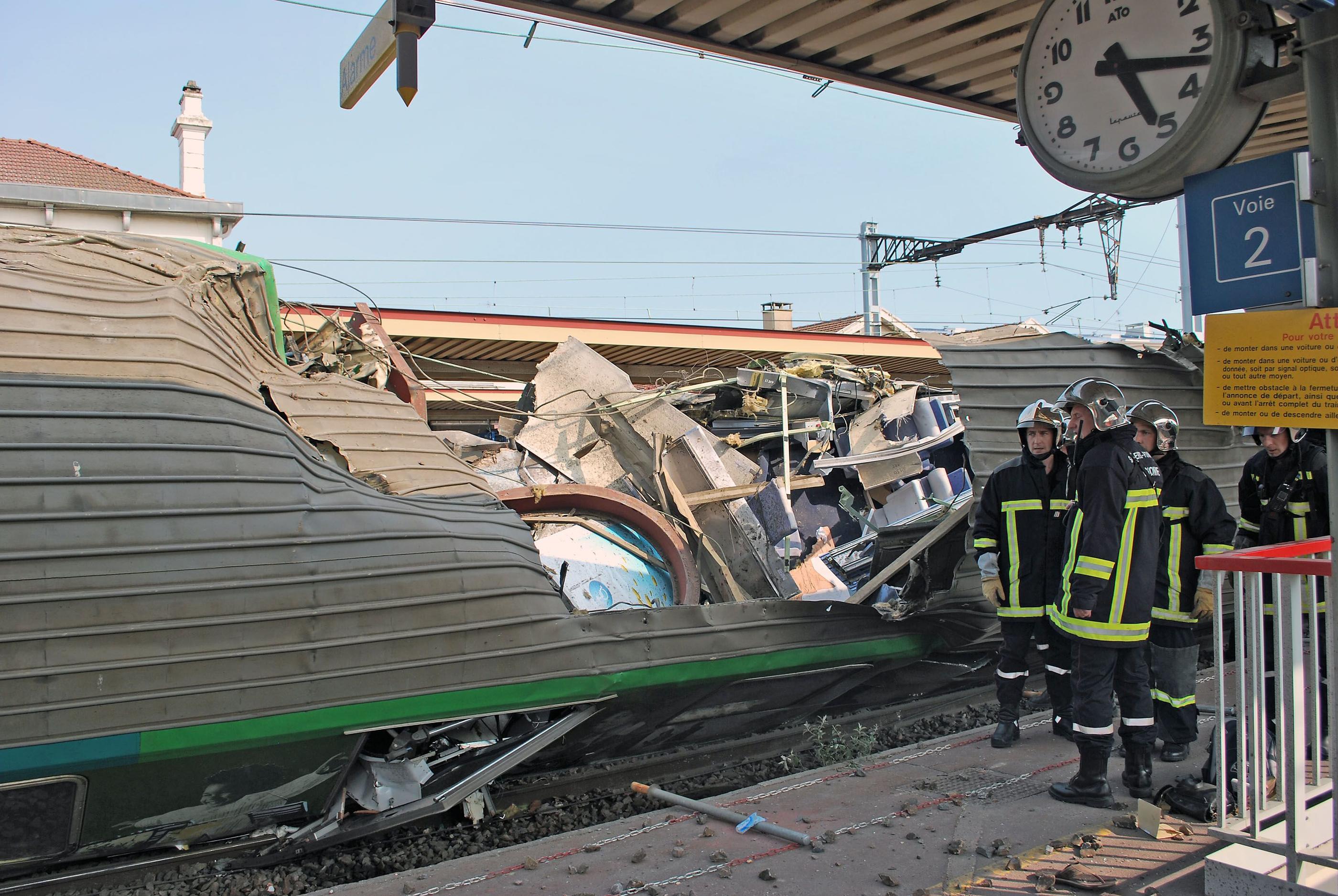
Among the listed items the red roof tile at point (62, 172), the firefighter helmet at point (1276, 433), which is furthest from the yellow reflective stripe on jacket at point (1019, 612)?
the red roof tile at point (62, 172)

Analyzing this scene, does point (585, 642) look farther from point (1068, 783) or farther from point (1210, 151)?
point (1210, 151)

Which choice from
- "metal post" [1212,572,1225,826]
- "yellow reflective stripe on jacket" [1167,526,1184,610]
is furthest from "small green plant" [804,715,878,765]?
"metal post" [1212,572,1225,826]

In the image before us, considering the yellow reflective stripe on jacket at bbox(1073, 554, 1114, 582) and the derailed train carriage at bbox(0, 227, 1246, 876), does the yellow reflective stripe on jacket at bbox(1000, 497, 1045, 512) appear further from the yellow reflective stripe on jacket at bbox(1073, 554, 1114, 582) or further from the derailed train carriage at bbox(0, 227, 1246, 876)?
the yellow reflective stripe on jacket at bbox(1073, 554, 1114, 582)

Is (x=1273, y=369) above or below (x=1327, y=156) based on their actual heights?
below

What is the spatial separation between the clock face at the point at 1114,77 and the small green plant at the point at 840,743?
289 cm

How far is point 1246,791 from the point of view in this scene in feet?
9.23

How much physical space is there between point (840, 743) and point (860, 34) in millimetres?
3488

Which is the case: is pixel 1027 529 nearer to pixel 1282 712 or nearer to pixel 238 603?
pixel 1282 712

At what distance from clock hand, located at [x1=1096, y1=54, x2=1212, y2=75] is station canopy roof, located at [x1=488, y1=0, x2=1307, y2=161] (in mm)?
604

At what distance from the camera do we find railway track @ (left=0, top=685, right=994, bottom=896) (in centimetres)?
361

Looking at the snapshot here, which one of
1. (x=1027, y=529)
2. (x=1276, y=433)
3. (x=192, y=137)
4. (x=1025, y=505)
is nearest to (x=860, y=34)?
(x=1025, y=505)

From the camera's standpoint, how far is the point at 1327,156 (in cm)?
244

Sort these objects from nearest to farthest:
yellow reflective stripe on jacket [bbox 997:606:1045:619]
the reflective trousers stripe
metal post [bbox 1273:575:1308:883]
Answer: metal post [bbox 1273:575:1308:883] → the reflective trousers stripe → yellow reflective stripe on jacket [bbox 997:606:1045:619]

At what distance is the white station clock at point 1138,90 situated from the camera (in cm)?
279
